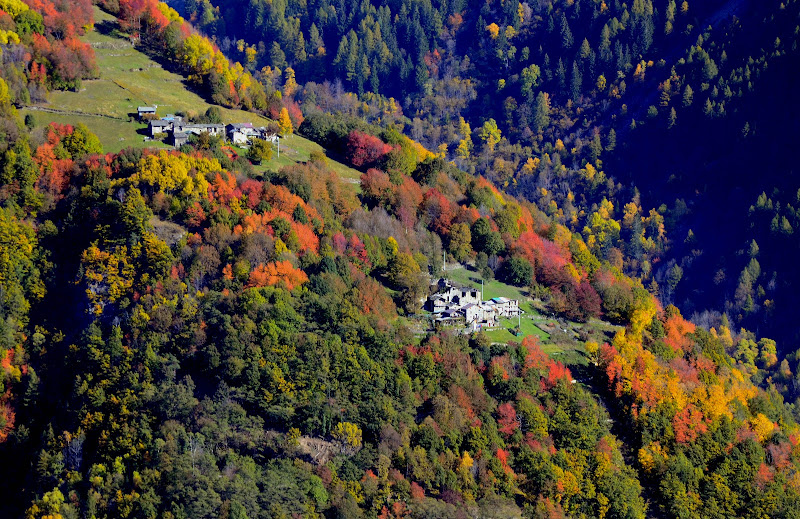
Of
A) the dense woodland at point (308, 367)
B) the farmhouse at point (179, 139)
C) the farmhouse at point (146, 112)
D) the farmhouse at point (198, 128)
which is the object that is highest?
the farmhouse at point (198, 128)

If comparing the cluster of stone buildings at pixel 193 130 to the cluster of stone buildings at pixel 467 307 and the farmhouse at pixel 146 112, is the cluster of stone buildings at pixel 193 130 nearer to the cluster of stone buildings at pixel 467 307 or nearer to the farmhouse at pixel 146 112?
the farmhouse at pixel 146 112

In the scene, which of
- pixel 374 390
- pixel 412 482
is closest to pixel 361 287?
pixel 374 390

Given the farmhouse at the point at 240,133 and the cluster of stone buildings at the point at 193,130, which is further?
the farmhouse at the point at 240,133

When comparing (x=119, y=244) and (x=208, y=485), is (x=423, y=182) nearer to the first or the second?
(x=119, y=244)

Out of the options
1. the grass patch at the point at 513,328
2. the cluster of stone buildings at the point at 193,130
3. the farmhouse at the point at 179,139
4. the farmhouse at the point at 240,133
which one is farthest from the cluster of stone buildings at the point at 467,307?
the farmhouse at the point at 179,139

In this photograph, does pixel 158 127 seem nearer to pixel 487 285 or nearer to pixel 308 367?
pixel 487 285

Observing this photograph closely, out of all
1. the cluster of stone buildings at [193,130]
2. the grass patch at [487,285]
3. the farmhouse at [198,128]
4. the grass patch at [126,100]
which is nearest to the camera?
the grass patch at [487,285]

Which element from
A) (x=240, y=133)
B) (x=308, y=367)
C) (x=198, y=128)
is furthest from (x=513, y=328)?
(x=198, y=128)

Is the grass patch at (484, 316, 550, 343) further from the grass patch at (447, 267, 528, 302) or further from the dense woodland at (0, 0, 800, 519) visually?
the grass patch at (447, 267, 528, 302)
